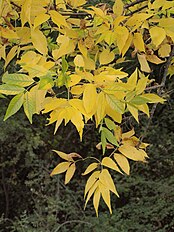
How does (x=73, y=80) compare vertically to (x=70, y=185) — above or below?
above

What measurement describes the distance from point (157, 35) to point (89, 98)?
10.0 inches

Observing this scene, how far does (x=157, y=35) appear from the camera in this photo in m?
0.87

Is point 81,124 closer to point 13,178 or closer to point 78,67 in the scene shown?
point 78,67

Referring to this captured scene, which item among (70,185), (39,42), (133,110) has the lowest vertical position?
(70,185)

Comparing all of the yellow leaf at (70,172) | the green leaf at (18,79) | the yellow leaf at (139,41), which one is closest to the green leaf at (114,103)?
the green leaf at (18,79)

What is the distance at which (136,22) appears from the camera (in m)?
0.89

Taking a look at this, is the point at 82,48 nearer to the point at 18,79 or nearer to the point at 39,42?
the point at 39,42

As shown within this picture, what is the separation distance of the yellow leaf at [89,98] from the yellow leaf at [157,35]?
0.22 metres

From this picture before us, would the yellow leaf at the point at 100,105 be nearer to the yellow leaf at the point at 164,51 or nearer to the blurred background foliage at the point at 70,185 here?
the yellow leaf at the point at 164,51

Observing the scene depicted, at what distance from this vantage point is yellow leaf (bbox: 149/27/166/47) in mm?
864

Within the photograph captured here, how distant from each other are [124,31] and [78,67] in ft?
0.45

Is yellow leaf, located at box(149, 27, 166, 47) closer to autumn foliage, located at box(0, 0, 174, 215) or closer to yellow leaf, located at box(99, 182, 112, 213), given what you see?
autumn foliage, located at box(0, 0, 174, 215)

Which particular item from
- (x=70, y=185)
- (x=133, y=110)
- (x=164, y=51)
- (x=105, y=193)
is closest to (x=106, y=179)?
(x=105, y=193)

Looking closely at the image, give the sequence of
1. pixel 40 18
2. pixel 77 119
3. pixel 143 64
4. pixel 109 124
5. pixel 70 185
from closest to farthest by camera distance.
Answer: pixel 77 119 → pixel 40 18 → pixel 109 124 → pixel 143 64 → pixel 70 185
